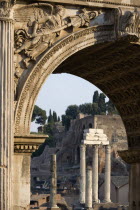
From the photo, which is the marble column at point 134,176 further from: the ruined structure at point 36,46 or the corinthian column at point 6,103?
the corinthian column at point 6,103

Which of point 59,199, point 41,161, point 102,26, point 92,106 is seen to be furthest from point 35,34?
point 92,106

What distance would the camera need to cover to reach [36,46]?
1595 centimetres

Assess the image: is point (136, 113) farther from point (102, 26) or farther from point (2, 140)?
point (2, 140)

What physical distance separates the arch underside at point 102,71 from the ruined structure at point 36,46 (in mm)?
17

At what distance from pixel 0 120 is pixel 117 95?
200 inches

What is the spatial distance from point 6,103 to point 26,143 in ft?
2.98

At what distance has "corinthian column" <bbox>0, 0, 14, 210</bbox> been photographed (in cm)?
1500

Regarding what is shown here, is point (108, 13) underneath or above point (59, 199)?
above

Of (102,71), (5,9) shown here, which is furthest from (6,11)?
(102,71)

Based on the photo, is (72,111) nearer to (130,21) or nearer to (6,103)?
(130,21)

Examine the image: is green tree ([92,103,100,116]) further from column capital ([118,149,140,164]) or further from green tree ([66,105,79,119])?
column capital ([118,149,140,164])

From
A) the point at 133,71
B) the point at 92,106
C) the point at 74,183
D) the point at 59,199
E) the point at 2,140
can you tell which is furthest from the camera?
the point at 92,106

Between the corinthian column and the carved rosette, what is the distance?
53 cm

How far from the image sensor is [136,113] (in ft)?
63.8
